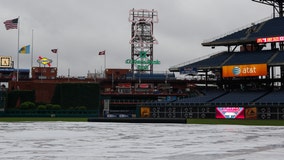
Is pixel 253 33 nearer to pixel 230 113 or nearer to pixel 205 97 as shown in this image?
pixel 205 97

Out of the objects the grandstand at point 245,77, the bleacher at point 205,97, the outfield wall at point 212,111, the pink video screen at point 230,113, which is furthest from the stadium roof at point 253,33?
the outfield wall at point 212,111

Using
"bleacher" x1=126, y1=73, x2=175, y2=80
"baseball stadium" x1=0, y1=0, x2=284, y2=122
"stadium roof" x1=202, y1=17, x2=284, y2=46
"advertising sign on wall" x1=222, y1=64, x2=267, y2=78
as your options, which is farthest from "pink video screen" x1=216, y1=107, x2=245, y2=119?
"bleacher" x1=126, y1=73, x2=175, y2=80

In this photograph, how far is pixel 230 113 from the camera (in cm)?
7194

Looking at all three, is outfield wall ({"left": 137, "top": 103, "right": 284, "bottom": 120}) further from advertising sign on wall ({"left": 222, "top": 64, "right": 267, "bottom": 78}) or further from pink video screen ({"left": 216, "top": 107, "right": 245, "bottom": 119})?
advertising sign on wall ({"left": 222, "top": 64, "right": 267, "bottom": 78})

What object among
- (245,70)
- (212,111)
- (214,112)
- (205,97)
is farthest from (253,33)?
(214,112)

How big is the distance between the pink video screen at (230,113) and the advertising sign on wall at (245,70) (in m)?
8.92

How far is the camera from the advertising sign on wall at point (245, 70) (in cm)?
7600

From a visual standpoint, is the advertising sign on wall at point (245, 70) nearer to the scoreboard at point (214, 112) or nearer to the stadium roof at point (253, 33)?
the stadium roof at point (253, 33)

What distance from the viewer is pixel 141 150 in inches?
745

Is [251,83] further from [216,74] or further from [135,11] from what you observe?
[135,11]

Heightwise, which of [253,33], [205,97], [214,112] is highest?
[253,33]

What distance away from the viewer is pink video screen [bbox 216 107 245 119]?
70750mm

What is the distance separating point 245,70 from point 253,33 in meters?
9.17

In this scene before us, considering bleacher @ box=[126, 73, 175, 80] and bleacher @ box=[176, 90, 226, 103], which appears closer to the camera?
bleacher @ box=[176, 90, 226, 103]
